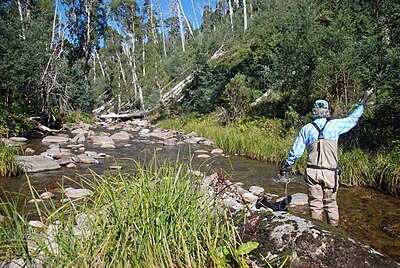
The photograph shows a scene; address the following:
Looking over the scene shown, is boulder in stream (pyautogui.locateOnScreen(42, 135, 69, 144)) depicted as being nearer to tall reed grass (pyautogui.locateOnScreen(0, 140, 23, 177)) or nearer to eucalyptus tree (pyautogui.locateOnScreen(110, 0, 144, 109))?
tall reed grass (pyautogui.locateOnScreen(0, 140, 23, 177))

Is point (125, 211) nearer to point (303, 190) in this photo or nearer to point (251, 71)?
point (303, 190)

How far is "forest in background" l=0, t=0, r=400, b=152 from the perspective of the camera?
8.75 metres

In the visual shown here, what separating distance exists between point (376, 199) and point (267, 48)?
18022mm

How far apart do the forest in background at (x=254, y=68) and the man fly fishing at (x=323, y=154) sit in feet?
12.2

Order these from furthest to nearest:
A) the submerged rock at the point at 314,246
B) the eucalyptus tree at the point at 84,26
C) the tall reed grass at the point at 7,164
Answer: the eucalyptus tree at the point at 84,26 → the tall reed grass at the point at 7,164 → the submerged rock at the point at 314,246

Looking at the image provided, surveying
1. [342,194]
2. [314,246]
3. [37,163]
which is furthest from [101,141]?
[314,246]

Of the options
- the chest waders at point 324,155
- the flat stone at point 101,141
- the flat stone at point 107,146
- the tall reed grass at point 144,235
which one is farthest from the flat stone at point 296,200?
the flat stone at point 101,141

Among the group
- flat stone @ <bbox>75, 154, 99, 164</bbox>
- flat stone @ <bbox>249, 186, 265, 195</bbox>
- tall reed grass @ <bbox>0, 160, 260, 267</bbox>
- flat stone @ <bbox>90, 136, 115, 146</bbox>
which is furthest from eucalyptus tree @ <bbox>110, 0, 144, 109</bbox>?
tall reed grass @ <bbox>0, 160, 260, 267</bbox>

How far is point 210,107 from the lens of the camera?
2403 centimetres

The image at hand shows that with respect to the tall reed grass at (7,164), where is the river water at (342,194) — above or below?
below

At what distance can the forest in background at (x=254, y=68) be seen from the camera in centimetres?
875

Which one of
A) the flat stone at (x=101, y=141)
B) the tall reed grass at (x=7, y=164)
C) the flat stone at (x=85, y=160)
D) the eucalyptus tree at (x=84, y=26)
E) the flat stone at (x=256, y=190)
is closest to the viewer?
the flat stone at (x=256, y=190)

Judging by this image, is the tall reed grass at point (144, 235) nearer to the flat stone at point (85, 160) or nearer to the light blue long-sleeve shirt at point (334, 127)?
the light blue long-sleeve shirt at point (334, 127)

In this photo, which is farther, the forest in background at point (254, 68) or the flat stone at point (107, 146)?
the flat stone at point (107, 146)
